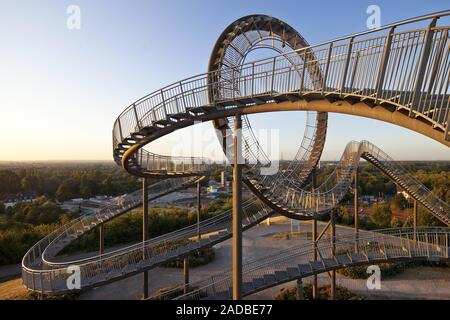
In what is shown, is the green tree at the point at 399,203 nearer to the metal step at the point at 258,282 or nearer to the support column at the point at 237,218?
the metal step at the point at 258,282

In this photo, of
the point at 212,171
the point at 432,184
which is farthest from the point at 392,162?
the point at 432,184

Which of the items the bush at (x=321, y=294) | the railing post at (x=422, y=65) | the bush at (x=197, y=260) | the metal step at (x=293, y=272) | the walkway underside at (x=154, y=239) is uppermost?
the railing post at (x=422, y=65)

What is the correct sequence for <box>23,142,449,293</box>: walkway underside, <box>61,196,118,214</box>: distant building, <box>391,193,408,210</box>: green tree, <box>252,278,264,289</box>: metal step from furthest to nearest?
1. <box>391,193,408,210</box>: green tree
2. <box>61,196,118,214</box>: distant building
3. <box>252,278,264,289</box>: metal step
4. <box>23,142,449,293</box>: walkway underside

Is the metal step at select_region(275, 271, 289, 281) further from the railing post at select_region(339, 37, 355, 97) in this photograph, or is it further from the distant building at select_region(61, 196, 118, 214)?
the distant building at select_region(61, 196, 118, 214)

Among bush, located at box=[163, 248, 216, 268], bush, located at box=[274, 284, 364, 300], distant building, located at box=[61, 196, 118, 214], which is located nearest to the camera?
bush, located at box=[274, 284, 364, 300]

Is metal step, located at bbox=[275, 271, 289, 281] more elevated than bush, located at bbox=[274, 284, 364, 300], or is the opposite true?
metal step, located at bbox=[275, 271, 289, 281]

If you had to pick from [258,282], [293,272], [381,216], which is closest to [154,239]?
[258,282]

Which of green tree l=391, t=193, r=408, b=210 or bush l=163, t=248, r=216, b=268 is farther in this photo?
green tree l=391, t=193, r=408, b=210

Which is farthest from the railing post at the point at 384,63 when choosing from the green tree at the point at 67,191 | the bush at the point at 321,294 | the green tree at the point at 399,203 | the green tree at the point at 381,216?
the green tree at the point at 67,191

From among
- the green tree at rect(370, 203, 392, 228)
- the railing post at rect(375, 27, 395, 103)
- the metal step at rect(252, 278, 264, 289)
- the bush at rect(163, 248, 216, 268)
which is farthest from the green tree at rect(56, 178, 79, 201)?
the railing post at rect(375, 27, 395, 103)
